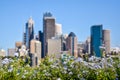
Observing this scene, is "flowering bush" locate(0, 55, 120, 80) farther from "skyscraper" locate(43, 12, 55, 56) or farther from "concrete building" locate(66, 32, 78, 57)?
"skyscraper" locate(43, 12, 55, 56)

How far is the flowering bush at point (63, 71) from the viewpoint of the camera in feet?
16.4

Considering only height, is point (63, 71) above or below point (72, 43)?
below

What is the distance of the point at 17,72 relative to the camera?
5.16 metres

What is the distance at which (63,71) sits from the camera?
5461 mm

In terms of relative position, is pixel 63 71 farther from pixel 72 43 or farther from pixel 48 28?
pixel 48 28

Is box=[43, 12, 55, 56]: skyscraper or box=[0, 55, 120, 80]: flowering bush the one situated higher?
box=[43, 12, 55, 56]: skyscraper

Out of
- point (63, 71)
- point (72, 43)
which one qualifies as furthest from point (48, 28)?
point (63, 71)

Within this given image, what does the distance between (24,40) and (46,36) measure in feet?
49.9

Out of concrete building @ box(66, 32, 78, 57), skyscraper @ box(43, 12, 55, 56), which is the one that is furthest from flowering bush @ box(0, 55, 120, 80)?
skyscraper @ box(43, 12, 55, 56)

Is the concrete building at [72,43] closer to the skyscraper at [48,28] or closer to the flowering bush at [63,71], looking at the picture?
the skyscraper at [48,28]

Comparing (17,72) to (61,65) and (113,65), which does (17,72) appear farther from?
(113,65)

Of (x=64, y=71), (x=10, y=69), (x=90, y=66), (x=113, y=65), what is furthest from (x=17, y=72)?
(x=113, y=65)

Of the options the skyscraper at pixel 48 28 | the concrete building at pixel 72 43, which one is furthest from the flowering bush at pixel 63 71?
the skyscraper at pixel 48 28

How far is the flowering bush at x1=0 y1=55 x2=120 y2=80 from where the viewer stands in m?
5.00
